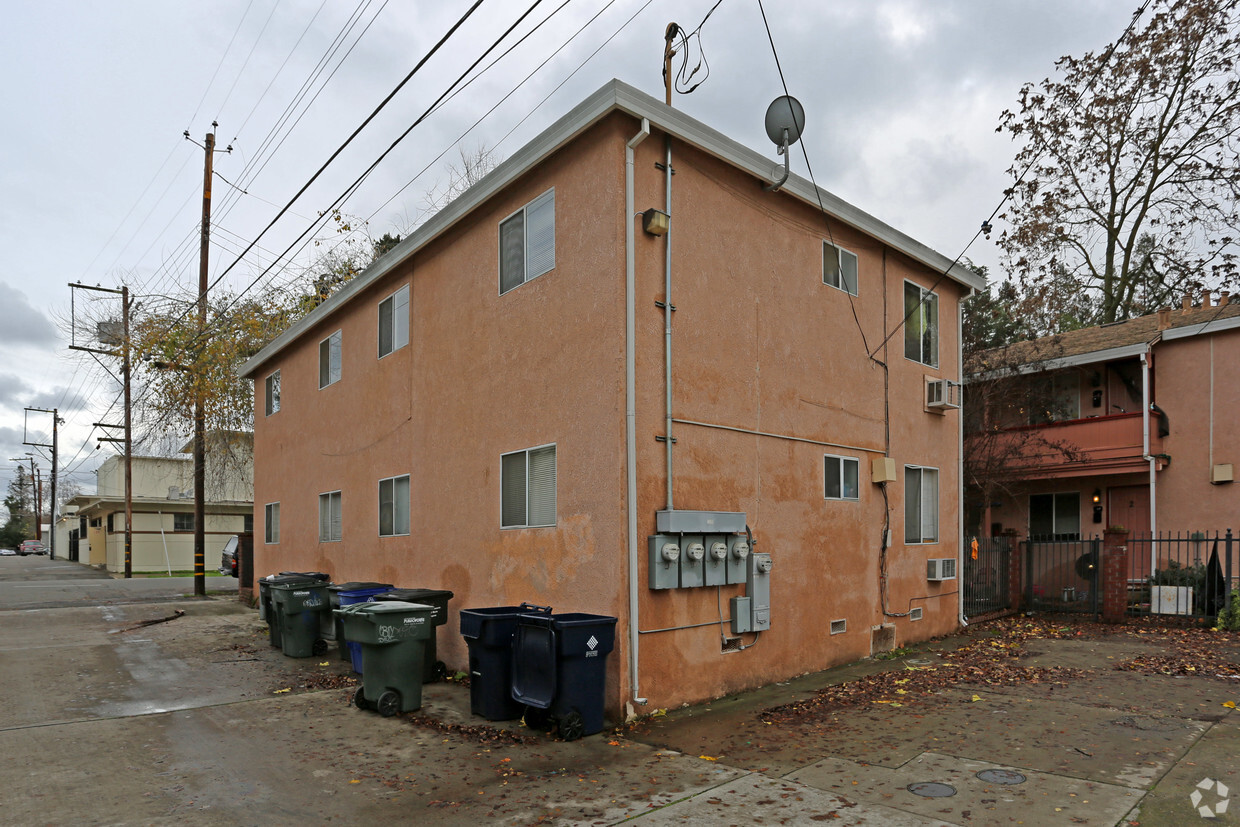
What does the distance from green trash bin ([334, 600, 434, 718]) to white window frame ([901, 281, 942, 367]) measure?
26.3 feet

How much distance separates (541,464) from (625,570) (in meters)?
1.79

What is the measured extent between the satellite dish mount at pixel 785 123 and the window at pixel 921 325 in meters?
3.78

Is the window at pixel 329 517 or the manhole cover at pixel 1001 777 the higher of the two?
the window at pixel 329 517

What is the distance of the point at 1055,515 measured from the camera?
1978 centimetres

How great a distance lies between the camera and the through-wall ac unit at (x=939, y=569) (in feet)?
39.0

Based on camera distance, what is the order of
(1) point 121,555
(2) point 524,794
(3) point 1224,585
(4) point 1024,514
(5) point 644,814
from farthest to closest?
(1) point 121,555 → (4) point 1024,514 → (3) point 1224,585 → (2) point 524,794 → (5) point 644,814

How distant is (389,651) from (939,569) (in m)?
7.99

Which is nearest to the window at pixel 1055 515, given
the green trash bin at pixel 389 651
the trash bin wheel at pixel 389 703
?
the green trash bin at pixel 389 651

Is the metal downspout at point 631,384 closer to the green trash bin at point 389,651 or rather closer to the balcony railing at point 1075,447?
the green trash bin at point 389,651

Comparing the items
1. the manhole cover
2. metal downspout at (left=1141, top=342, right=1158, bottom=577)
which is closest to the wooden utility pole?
the manhole cover

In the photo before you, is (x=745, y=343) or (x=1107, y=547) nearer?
(x=745, y=343)

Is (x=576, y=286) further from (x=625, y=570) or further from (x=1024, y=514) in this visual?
(x=1024, y=514)

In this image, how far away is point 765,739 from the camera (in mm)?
6902

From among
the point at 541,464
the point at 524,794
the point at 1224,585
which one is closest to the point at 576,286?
the point at 541,464
